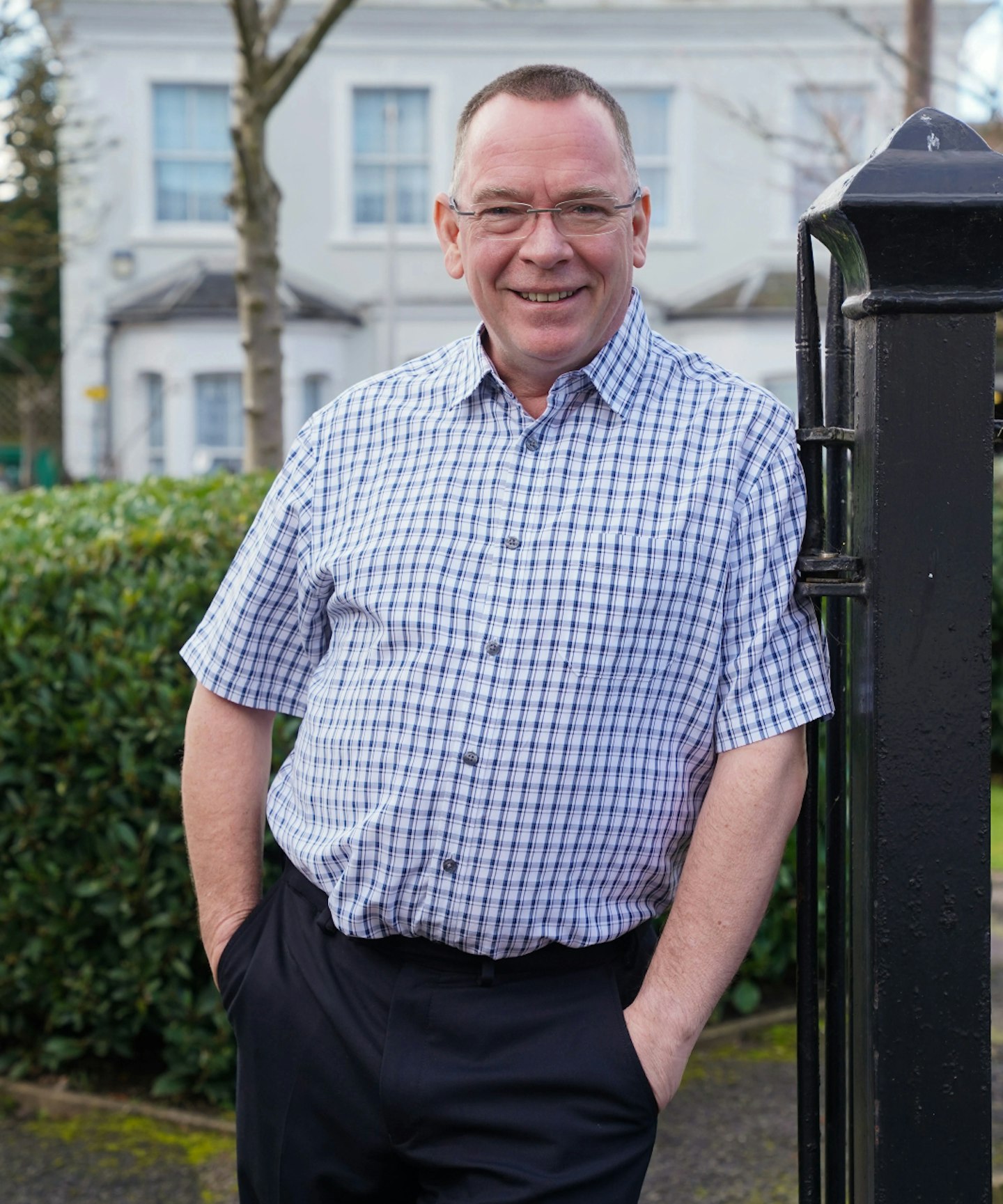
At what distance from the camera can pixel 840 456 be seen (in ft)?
6.11

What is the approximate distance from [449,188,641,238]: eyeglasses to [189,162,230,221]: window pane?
1865 cm

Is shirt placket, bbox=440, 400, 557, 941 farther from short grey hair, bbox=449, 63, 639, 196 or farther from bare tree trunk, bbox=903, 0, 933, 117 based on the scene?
bare tree trunk, bbox=903, 0, 933, 117

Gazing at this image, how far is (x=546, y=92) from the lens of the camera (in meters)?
1.96

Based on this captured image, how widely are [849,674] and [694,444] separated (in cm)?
39

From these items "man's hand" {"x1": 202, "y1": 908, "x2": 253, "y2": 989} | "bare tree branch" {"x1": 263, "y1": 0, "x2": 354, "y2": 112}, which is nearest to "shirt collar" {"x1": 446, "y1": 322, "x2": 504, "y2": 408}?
"man's hand" {"x1": 202, "y1": 908, "x2": 253, "y2": 989}

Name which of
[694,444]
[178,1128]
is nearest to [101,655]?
[178,1128]

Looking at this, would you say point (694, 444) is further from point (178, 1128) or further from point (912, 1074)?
point (178, 1128)

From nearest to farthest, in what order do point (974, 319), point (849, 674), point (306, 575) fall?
point (974, 319), point (849, 674), point (306, 575)

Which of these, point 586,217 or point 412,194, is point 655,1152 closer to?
point 586,217

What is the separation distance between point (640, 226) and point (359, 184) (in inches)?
728

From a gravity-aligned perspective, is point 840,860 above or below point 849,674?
below

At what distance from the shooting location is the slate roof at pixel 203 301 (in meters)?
18.9

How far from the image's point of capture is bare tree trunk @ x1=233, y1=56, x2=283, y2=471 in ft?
21.0

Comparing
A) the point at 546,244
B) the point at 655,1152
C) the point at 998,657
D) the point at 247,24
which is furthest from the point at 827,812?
the point at 998,657
